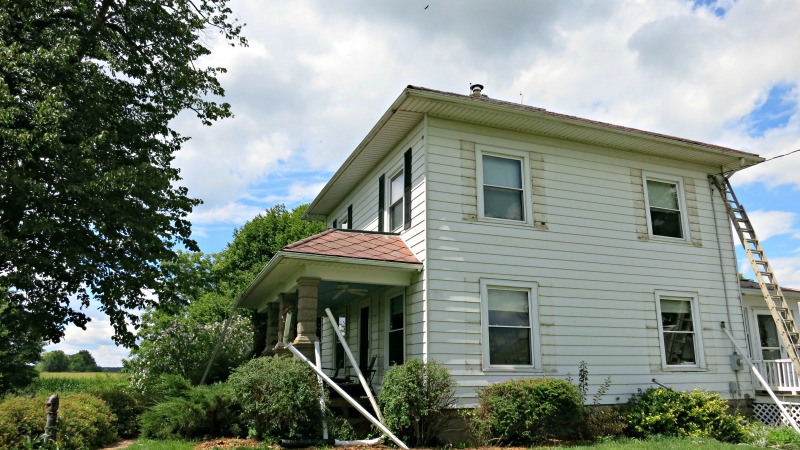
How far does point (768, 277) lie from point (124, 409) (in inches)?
573

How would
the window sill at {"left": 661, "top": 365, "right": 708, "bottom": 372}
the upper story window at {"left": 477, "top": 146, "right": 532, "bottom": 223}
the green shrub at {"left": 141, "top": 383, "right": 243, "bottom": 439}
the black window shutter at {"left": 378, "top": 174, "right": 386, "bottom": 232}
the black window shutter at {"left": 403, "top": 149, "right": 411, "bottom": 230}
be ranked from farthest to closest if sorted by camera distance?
1. the black window shutter at {"left": 378, "top": 174, "right": 386, "bottom": 232}
2. the window sill at {"left": 661, "top": 365, "right": 708, "bottom": 372}
3. the black window shutter at {"left": 403, "top": 149, "right": 411, "bottom": 230}
4. the upper story window at {"left": 477, "top": 146, "right": 532, "bottom": 223}
5. the green shrub at {"left": 141, "top": 383, "right": 243, "bottom": 439}

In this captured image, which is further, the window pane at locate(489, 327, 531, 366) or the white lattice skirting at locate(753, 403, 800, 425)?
the white lattice skirting at locate(753, 403, 800, 425)

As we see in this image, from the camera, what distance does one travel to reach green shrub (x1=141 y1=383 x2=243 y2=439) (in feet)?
32.8

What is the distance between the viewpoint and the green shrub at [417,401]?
350 inches

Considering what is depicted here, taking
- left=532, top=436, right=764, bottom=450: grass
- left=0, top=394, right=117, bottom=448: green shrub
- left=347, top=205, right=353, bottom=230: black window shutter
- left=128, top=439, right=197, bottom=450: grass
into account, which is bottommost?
left=128, top=439, right=197, bottom=450: grass

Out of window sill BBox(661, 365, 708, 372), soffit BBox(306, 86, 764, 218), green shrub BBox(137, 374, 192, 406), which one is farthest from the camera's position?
window sill BBox(661, 365, 708, 372)

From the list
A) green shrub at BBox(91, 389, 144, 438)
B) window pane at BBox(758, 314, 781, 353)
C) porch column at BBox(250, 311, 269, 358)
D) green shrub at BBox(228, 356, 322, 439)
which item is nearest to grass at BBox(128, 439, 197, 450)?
green shrub at BBox(228, 356, 322, 439)

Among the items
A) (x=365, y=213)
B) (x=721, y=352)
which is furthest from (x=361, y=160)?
(x=721, y=352)

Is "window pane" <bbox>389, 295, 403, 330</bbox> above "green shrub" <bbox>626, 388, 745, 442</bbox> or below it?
→ above

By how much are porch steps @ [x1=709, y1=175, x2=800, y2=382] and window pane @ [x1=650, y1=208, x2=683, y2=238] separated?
4.51 feet

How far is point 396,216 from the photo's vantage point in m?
12.5

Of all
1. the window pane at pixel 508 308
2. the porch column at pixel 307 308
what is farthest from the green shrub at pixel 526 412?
the porch column at pixel 307 308

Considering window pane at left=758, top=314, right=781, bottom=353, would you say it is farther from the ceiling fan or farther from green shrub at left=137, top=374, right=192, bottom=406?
green shrub at left=137, top=374, right=192, bottom=406

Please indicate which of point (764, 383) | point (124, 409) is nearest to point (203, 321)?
point (124, 409)
